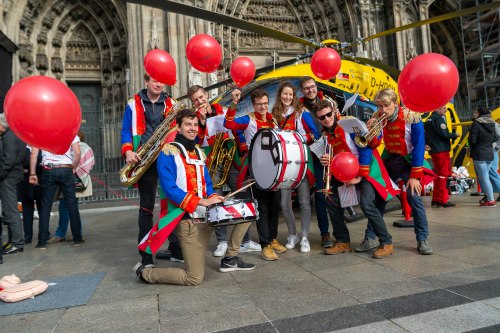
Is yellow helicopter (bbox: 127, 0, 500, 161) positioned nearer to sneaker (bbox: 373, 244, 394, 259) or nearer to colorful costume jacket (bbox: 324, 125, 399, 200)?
colorful costume jacket (bbox: 324, 125, 399, 200)

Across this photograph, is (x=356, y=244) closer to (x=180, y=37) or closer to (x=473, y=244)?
(x=473, y=244)

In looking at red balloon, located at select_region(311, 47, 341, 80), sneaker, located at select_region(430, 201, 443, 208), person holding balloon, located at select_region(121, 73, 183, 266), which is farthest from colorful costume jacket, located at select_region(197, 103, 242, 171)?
sneaker, located at select_region(430, 201, 443, 208)

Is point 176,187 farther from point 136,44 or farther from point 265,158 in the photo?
point 136,44

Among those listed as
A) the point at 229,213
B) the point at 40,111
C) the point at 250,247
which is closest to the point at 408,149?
the point at 250,247

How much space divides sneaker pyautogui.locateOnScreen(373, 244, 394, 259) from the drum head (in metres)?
1.28

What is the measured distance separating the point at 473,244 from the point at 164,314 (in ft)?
11.1

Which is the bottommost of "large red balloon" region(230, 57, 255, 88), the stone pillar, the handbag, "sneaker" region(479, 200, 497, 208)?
"sneaker" region(479, 200, 497, 208)

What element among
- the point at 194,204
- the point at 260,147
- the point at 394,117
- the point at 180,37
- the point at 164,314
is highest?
the point at 180,37

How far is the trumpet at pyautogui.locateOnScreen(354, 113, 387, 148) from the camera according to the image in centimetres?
378

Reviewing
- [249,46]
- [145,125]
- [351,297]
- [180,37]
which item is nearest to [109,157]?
[180,37]

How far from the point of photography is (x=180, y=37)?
1408 cm

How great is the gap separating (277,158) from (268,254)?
1.05 m

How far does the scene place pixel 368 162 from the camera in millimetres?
3902

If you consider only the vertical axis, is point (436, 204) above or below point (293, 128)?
below
